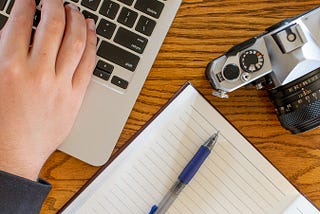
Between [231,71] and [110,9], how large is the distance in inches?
6.6

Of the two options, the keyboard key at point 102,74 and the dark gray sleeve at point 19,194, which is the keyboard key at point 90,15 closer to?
the keyboard key at point 102,74

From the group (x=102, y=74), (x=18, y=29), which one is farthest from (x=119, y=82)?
(x=18, y=29)

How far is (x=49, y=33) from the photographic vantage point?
23.9 inches

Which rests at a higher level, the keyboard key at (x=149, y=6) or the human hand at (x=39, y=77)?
the keyboard key at (x=149, y=6)

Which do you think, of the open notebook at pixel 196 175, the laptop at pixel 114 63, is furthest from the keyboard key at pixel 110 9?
the open notebook at pixel 196 175

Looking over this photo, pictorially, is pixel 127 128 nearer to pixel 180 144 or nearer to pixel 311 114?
pixel 180 144

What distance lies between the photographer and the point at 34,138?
2.01 ft

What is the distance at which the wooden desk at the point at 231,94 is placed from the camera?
678 mm

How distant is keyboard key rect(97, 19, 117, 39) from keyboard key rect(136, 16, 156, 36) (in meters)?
0.03

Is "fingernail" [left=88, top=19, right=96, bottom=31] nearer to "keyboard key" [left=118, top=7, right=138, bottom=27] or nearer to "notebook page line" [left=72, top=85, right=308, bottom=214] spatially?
"keyboard key" [left=118, top=7, right=138, bottom=27]

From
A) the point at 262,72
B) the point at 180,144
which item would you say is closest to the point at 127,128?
the point at 180,144

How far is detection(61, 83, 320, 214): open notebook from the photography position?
0.68 m

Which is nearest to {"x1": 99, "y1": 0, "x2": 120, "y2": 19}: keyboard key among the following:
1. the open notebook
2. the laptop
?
the laptop

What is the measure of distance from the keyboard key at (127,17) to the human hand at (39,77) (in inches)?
1.5
